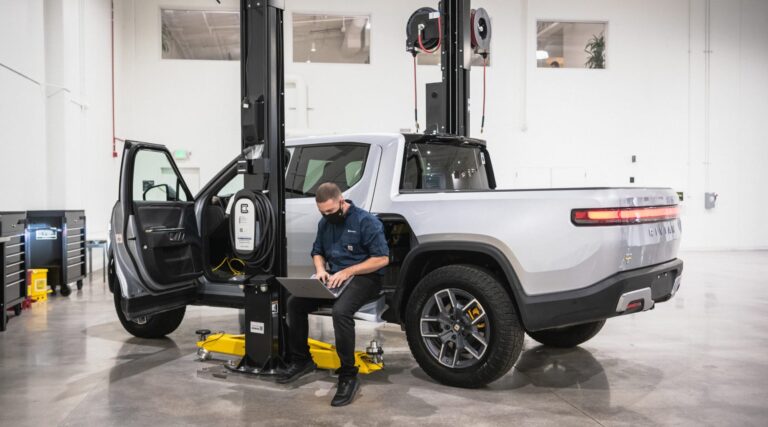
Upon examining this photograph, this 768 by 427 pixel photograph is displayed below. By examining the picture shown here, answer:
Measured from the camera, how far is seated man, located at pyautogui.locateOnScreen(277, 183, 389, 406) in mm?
3600

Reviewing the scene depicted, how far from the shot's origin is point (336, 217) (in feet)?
12.4

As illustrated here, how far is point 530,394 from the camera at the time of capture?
3600 millimetres

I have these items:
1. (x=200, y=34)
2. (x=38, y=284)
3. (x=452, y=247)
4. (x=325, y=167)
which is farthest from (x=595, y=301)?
(x=200, y=34)

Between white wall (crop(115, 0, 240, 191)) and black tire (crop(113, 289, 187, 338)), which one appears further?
white wall (crop(115, 0, 240, 191))

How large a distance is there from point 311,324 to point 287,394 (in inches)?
92.4

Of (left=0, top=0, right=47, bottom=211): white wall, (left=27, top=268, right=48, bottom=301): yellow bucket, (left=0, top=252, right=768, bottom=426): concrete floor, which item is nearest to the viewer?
(left=0, top=252, right=768, bottom=426): concrete floor

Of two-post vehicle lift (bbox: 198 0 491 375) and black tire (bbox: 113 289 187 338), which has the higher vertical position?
two-post vehicle lift (bbox: 198 0 491 375)

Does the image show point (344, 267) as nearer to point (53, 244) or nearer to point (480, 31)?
point (480, 31)

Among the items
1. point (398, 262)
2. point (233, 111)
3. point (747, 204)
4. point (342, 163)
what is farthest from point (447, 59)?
point (747, 204)

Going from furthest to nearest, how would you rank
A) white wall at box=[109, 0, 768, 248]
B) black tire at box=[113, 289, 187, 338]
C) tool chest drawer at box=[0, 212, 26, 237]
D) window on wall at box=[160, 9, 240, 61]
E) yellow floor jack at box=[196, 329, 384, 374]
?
window on wall at box=[160, 9, 240, 61]
white wall at box=[109, 0, 768, 248]
tool chest drawer at box=[0, 212, 26, 237]
black tire at box=[113, 289, 187, 338]
yellow floor jack at box=[196, 329, 384, 374]

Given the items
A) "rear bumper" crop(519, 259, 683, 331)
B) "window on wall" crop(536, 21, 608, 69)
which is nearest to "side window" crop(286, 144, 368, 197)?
"rear bumper" crop(519, 259, 683, 331)

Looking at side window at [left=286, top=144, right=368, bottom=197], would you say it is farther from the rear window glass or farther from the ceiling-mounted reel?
the ceiling-mounted reel

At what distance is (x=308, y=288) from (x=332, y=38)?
1029 centimetres

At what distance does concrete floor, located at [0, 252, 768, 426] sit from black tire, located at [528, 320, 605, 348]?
100 millimetres
